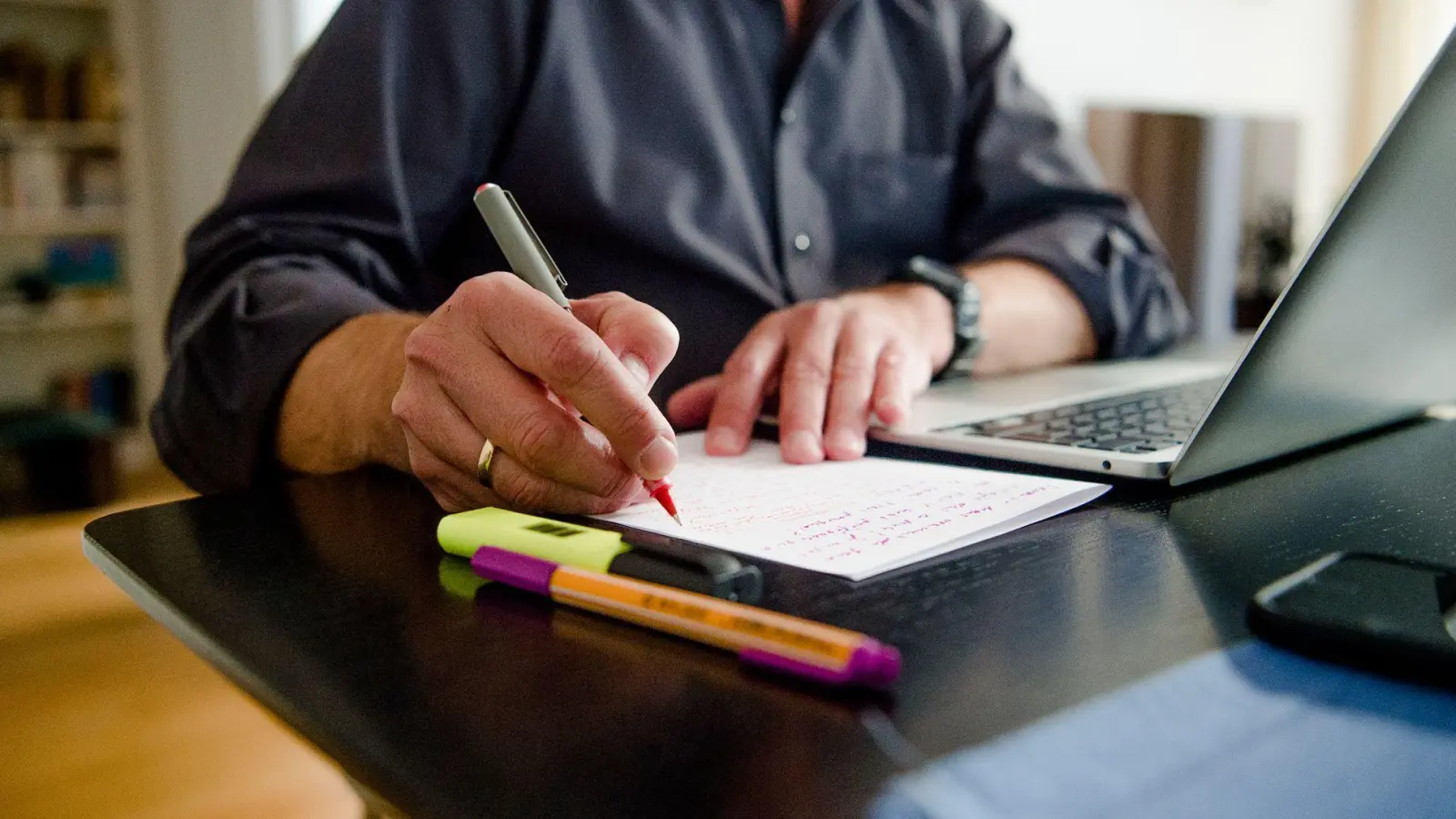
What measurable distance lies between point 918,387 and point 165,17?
10.2 feet

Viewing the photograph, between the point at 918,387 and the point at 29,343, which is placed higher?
the point at 918,387

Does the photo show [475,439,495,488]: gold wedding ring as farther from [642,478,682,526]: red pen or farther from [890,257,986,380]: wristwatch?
[890,257,986,380]: wristwatch

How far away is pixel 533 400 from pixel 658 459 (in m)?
0.06

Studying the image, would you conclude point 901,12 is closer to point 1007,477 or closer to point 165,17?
point 1007,477

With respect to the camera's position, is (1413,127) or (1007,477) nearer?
(1413,127)

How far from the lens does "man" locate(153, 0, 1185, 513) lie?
18.7 inches

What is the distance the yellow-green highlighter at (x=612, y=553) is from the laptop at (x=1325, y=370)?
0.69ft

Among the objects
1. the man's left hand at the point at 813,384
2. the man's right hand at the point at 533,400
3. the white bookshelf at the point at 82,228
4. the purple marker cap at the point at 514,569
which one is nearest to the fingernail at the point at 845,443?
the man's left hand at the point at 813,384

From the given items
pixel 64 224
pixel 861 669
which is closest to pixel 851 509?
pixel 861 669

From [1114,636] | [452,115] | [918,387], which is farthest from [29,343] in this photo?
[1114,636]

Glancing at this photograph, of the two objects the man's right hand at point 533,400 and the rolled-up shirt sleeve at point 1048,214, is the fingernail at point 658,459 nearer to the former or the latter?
the man's right hand at point 533,400

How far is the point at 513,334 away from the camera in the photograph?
0.45 m

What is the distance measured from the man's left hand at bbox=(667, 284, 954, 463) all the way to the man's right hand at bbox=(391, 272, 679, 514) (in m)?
0.11

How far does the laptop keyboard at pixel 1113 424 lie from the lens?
0.54m
